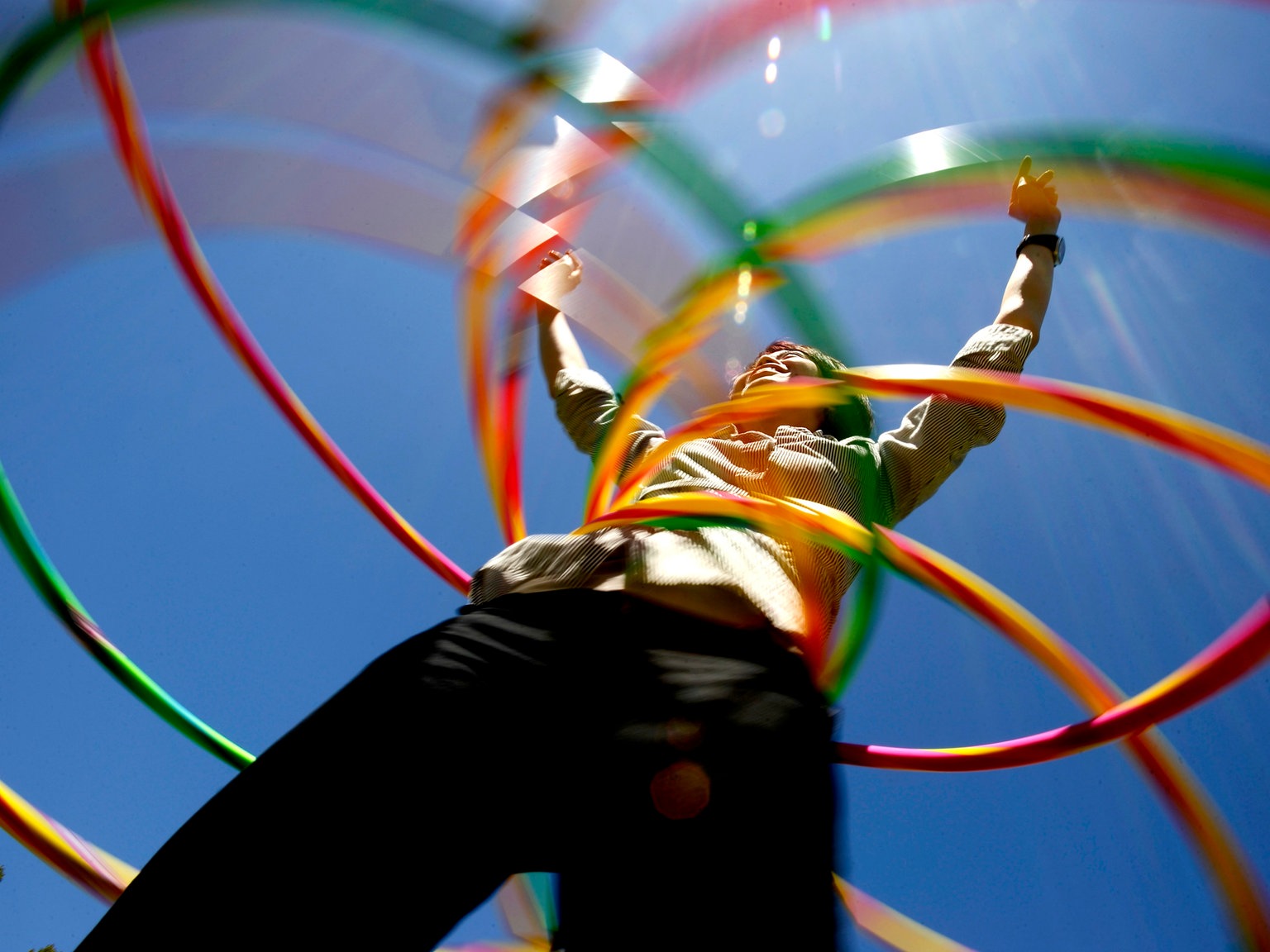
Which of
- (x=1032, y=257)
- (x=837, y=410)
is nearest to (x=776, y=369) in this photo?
(x=837, y=410)

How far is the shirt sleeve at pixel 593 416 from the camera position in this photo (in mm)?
2947

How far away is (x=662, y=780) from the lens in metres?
1.31

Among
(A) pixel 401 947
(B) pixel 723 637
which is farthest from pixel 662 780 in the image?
(A) pixel 401 947

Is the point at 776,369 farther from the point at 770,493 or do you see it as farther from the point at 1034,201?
the point at 1034,201

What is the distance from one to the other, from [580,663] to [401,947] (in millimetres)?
526

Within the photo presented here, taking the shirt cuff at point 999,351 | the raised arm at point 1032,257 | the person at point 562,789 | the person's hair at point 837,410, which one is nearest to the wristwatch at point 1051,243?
the raised arm at point 1032,257

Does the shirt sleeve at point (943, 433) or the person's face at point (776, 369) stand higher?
the person's face at point (776, 369)

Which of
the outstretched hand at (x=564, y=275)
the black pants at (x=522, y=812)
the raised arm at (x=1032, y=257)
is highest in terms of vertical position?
the outstretched hand at (x=564, y=275)

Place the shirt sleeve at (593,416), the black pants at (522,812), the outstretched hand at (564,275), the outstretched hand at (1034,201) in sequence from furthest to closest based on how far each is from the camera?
the outstretched hand at (564,275)
the shirt sleeve at (593,416)
the outstretched hand at (1034,201)
the black pants at (522,812)

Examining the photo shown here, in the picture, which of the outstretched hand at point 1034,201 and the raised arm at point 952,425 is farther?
the outstretched hand at point 1034,201

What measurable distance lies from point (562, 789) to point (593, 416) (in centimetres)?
182

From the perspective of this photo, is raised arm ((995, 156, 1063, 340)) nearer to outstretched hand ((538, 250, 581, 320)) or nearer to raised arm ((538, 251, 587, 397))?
raised arm ((538, 251, 587, 397))

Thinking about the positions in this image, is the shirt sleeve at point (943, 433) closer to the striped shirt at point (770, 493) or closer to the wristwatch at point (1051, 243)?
the striped shirt at point (770, 493)

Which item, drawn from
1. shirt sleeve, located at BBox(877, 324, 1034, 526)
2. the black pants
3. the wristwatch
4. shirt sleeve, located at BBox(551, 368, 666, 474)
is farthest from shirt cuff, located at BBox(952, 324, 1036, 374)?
the black pants
